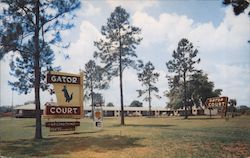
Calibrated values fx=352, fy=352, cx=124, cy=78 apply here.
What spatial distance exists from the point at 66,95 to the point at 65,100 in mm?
377

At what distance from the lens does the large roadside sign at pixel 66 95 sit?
985 inches

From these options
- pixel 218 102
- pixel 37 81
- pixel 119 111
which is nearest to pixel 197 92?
pixel 218 102

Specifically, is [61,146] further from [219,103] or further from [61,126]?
[219,103]

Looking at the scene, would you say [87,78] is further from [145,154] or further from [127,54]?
[145,154]

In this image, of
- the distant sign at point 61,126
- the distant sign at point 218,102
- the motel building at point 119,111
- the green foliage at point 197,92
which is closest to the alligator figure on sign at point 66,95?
the distant sign at point 61,126

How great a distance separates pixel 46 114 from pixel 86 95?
68371 millimetres

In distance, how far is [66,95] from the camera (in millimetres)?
25859

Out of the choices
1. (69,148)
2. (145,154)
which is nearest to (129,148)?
(145,154)

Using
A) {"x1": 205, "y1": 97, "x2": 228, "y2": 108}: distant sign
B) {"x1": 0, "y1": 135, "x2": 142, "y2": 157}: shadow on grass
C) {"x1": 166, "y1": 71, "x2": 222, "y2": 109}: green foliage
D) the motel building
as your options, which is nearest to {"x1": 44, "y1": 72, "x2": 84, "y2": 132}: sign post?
{"x1": 0, "y1": 135, "x2": 142, "y2": 157}: shadow on grass

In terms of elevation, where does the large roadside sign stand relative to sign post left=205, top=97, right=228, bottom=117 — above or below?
above

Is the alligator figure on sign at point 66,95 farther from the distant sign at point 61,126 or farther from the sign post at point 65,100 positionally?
the distant sign at point 61,126

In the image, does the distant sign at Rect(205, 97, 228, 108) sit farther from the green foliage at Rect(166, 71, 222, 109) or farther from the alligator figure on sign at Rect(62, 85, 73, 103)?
the alligator figure on sign at Rect(62, 85, 73, 103)

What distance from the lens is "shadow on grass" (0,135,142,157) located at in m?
20.0

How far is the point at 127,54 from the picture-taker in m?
49.5
